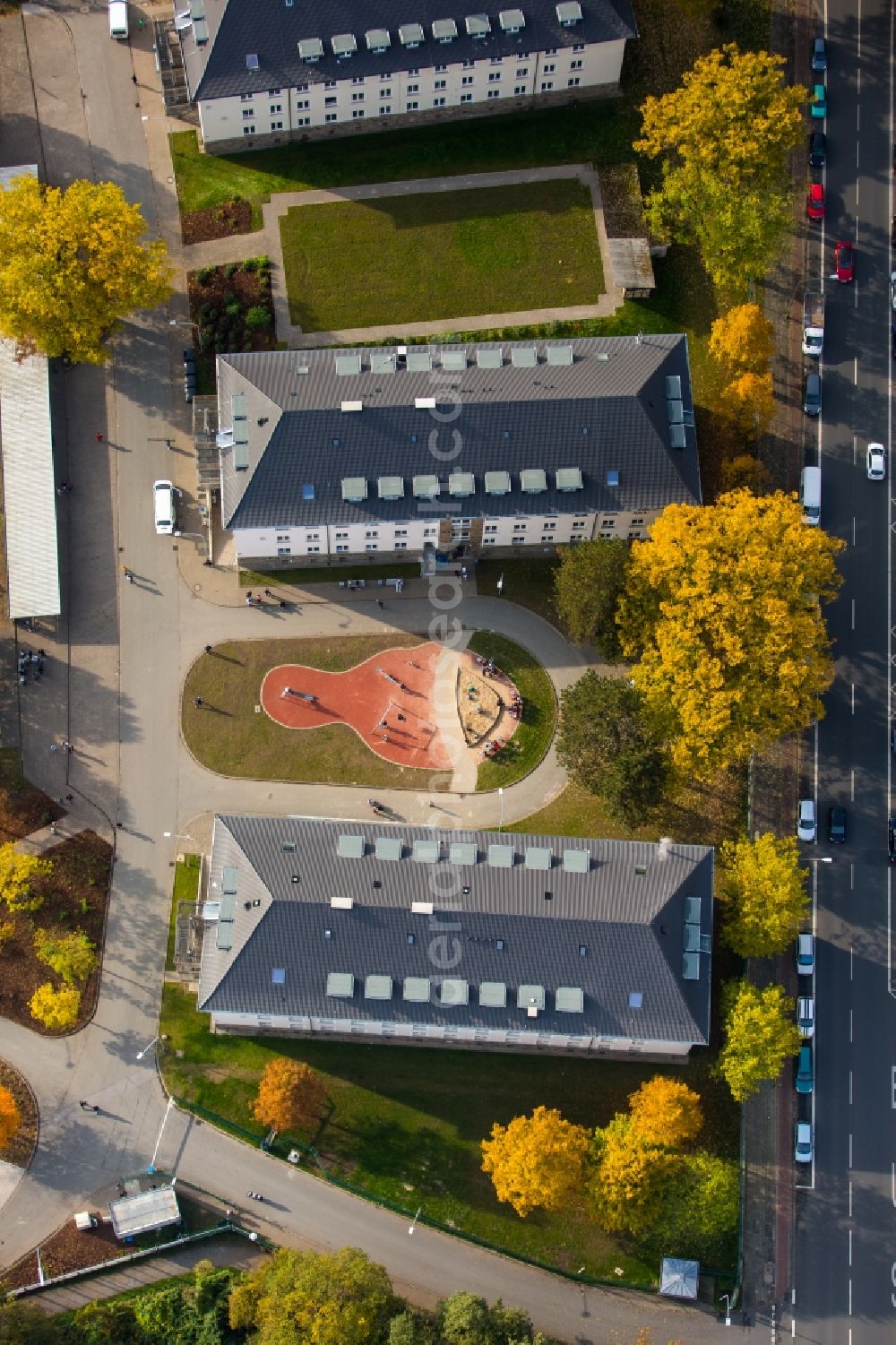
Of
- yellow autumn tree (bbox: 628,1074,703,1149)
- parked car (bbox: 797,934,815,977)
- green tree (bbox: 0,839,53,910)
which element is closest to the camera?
yellow autumn tree (bbox: 628,1074,703,1149)

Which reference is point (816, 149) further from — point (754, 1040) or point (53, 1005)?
point (53, 1005)

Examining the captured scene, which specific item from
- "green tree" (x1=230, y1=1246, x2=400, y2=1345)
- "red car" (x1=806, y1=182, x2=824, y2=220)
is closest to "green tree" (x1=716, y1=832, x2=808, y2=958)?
"green tree" (x1=230, y1=1246, x2=400, y2=1345)

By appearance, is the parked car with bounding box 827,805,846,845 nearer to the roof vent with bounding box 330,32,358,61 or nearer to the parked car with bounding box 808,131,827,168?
the parked car with bounding box 808,131,827,168

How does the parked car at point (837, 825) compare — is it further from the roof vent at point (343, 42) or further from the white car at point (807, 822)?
the roof vent at point (343, 42)

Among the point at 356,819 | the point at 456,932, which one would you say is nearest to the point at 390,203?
the point at 356,819

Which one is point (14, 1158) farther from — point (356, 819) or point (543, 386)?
point (543, 386)

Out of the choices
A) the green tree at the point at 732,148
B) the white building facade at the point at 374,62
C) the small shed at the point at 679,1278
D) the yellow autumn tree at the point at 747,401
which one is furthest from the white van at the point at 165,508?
the small shed at the point at 679,1278
